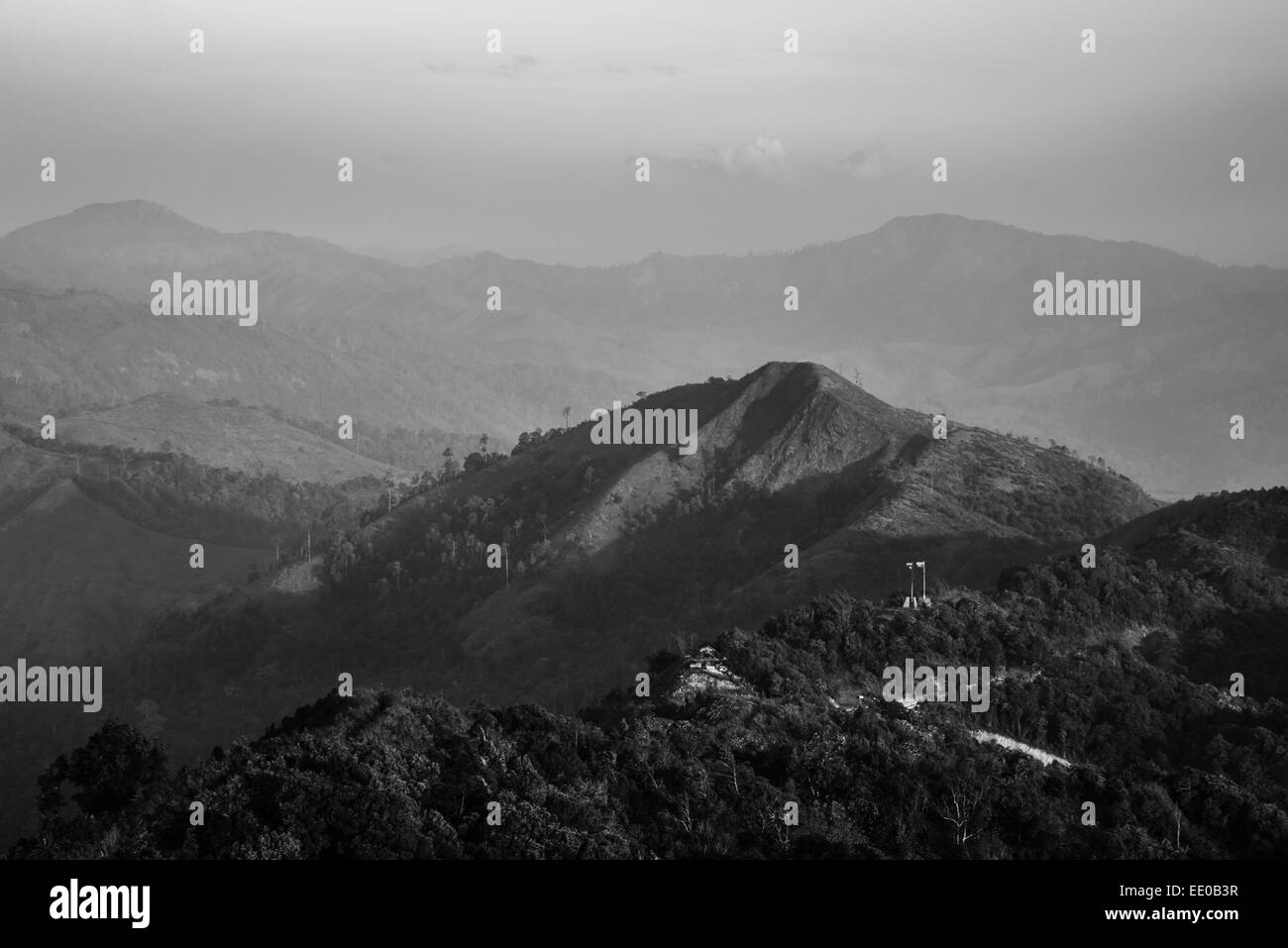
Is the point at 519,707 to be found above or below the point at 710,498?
below

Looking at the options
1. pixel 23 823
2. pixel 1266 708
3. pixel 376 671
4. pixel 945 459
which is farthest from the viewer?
pixel 945 459

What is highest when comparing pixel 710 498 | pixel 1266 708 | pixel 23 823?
pixel 710 498

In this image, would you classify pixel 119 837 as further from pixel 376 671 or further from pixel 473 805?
pixel 376 671

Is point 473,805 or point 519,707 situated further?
point 519,707

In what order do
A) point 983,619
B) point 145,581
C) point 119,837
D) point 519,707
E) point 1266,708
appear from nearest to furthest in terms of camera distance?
1. point 119,837
2. point 519,707
3. point 1266,708
4. point 983,619
5. point 145,581

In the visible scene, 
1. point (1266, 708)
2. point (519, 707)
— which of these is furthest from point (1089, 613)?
point (519, 707)
